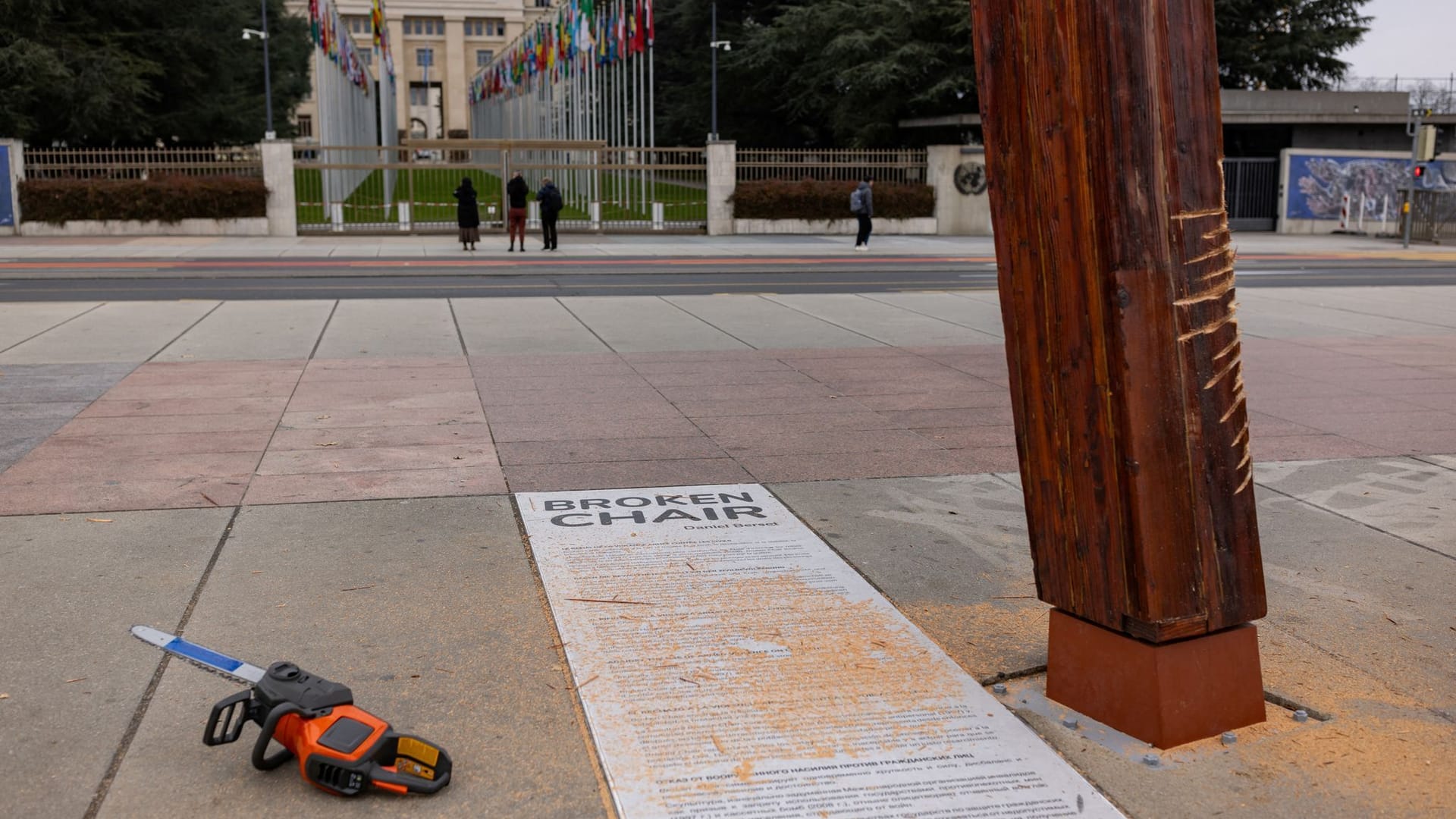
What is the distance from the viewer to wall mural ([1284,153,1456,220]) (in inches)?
1571

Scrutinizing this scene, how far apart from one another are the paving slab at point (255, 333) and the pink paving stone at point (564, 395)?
117 inches

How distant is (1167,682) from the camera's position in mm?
4035

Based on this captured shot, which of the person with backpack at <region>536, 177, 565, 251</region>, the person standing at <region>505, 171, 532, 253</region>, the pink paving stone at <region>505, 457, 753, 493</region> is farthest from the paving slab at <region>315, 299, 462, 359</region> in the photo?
the person with backpack at <region>536, 177, 565, 251</region>

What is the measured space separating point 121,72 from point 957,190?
78.6ft

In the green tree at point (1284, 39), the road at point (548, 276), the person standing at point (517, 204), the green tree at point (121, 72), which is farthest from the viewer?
the green tree at point (1284, 39)

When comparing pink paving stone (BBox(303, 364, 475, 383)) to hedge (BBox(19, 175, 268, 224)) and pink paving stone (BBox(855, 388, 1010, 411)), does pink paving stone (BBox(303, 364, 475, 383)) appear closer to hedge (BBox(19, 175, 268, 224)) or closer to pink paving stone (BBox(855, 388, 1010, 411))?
pink paving stone (BBox(855, 388, 1010, 411))

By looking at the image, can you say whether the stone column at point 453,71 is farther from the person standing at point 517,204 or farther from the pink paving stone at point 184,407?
the pink paving stone at point 184,407

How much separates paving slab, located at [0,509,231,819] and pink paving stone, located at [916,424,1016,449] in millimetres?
4374

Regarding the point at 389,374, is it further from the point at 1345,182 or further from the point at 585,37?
the point at 1345,182

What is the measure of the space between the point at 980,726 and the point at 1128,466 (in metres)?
0.93

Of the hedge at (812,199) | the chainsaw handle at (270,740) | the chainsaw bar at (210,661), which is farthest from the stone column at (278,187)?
the chainsaw handle at (270,740)

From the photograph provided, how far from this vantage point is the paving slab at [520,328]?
43.4ft

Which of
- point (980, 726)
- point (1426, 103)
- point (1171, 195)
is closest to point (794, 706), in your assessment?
point (980, 726)

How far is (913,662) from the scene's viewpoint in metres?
4.66
